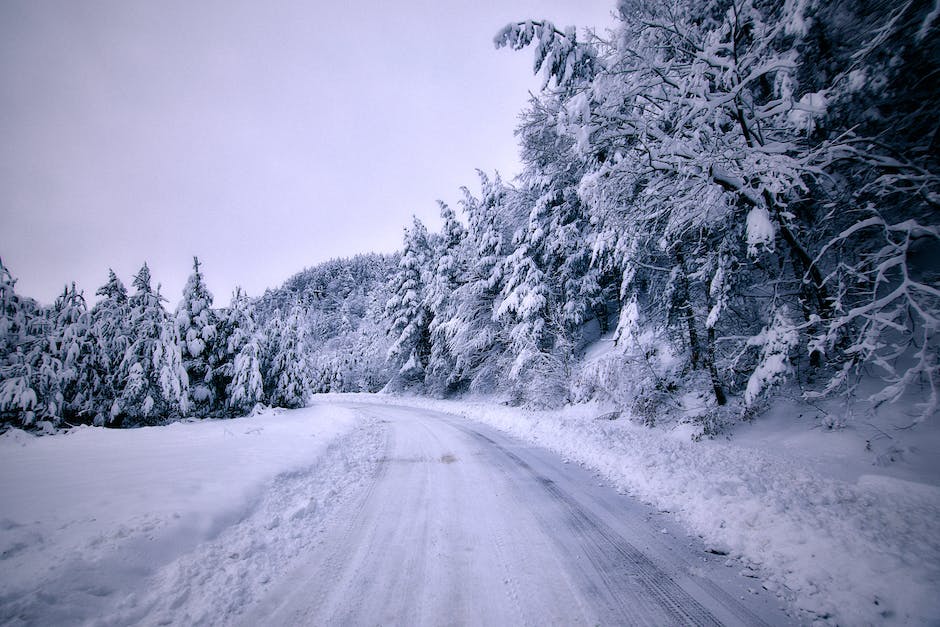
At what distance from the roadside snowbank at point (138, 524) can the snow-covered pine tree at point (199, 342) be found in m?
6.98

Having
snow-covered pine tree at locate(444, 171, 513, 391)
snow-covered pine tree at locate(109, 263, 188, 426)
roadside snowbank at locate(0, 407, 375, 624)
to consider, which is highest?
snow-covered pine tree at locate(444, 171, 513, 391)

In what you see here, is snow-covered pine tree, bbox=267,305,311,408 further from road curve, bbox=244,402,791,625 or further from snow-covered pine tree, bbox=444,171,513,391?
road curve, bbox=244,402,791,625

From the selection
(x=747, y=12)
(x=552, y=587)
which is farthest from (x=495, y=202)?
(x=552, y=587)

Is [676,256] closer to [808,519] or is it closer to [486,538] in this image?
[808,519]

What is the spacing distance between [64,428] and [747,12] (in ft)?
67.4

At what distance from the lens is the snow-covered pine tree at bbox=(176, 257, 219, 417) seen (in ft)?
47.4

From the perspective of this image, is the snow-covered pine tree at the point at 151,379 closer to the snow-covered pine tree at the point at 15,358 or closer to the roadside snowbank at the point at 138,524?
the snow-covered pine tree at the point at 15,358

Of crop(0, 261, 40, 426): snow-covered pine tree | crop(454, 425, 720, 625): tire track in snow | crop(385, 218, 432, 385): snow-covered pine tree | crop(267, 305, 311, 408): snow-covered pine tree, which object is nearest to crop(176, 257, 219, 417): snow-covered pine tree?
crop(267, 305, 311, 408): snow-covered pine tree

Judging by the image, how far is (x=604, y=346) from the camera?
1553 cm

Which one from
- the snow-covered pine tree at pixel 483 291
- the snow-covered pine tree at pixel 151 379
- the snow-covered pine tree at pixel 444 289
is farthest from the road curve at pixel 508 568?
the snow-covered pine tree at pixel 444 289

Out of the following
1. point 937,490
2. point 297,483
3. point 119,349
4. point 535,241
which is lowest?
point 297,483

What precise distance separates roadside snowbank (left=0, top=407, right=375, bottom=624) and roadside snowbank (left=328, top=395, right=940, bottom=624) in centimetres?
526

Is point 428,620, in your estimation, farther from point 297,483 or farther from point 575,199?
point 575,199

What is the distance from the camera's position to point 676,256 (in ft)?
Answer: 30.4
